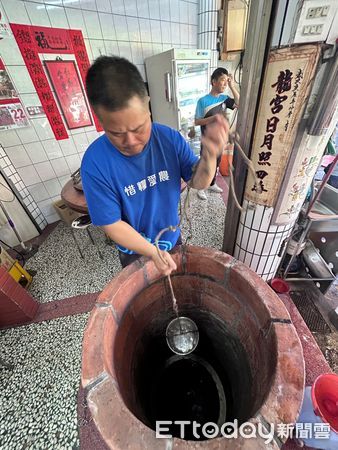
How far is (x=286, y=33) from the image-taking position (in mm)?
1127

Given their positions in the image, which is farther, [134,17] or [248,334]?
[134,17]

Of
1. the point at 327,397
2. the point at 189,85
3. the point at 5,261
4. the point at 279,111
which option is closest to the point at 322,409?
the point at 327,397

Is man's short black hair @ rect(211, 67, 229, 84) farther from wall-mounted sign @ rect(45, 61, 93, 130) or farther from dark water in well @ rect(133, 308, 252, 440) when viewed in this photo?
dark water in well @ rect(133, 308, 252, 440)

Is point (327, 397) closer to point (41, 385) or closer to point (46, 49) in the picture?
point (41, 385)

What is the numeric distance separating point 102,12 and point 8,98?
6.78 feet

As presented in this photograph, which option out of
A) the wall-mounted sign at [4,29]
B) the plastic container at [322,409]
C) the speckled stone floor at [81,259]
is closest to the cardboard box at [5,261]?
the speckled stone floor at [81,259]

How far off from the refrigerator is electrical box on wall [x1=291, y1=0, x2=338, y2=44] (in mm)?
3247

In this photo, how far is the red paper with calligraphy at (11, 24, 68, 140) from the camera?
289 cm

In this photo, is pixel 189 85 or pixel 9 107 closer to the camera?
pixel 9 107

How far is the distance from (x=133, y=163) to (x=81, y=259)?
99.8 inches

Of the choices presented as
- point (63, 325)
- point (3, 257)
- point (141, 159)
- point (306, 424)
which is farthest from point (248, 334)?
point (3, 257)

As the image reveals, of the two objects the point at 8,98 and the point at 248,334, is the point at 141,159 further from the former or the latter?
the point at 8,98

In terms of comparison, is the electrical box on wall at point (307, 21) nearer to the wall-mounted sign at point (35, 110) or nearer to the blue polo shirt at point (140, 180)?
the blue polo shirt at point (140, 180)

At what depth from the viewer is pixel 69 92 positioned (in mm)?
3510
